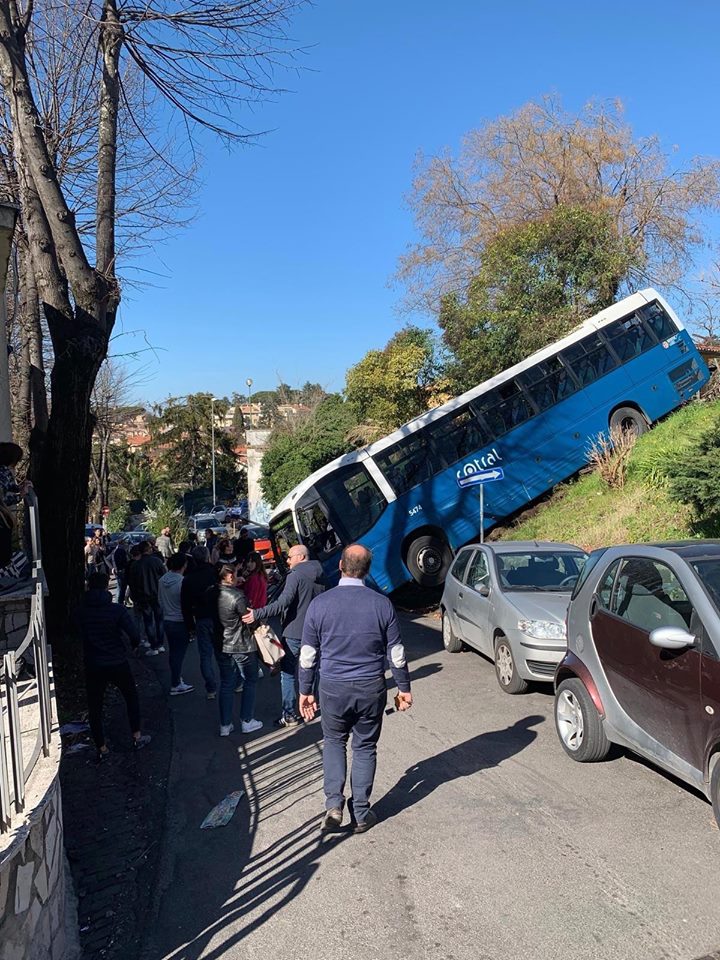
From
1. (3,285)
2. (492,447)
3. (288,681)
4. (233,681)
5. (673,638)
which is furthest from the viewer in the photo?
(492,447)

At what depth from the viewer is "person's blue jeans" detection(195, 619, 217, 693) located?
8195mm

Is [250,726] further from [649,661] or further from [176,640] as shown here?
[649,661]

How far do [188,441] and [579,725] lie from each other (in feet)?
175

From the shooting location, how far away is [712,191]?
2473cm

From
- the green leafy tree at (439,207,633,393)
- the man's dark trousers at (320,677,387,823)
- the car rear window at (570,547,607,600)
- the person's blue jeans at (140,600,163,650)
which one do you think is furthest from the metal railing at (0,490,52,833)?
the green leafy tree at (439,207,633,393)

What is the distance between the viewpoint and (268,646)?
22.9ft

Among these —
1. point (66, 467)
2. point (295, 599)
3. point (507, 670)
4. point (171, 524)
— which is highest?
point (171, 524)

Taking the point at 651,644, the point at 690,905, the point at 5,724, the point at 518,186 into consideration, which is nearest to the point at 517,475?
the point at 651,644

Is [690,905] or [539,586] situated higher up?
[539,586]

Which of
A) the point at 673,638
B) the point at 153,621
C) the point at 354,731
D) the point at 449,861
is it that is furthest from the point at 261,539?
the point at 673,638

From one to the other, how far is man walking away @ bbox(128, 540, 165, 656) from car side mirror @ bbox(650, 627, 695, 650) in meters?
8.03

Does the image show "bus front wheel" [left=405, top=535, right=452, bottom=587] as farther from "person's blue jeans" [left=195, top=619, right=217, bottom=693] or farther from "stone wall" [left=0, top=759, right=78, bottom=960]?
"stone wall" [left=0, top=759, right=78, bottom=960]

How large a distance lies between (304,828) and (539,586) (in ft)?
14.0

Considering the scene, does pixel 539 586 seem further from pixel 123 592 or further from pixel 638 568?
pixel 123 592
